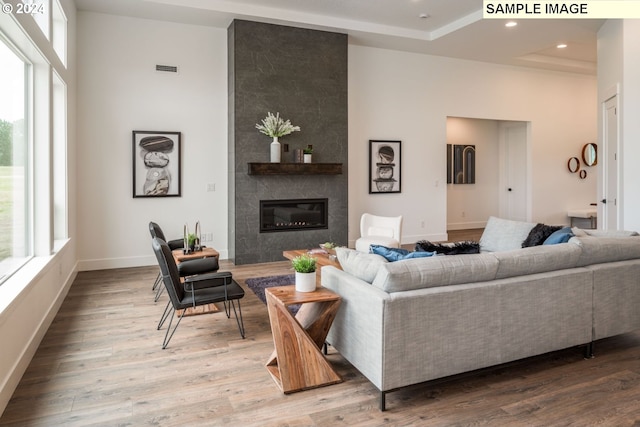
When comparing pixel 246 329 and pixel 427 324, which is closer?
pixel 427 324

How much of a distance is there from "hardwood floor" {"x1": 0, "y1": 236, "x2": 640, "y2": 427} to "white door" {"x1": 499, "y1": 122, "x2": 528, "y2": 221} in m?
6.89

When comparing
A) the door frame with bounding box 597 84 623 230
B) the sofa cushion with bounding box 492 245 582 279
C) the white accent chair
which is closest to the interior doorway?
the door frame with bounding box 597 84 623 230

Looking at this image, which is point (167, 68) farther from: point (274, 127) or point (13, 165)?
point (13, 165)

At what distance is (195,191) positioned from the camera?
255 inches

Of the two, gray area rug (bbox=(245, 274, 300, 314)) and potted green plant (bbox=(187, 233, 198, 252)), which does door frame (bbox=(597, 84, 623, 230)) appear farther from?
potted green plant (bbox=(187, 233, 198, 252))

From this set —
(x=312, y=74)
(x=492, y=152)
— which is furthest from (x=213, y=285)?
(x=492, y=152)

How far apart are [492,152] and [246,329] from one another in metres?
8.67

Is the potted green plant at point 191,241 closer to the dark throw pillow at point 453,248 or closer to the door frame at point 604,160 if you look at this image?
the dark throw pillow at point 453,248

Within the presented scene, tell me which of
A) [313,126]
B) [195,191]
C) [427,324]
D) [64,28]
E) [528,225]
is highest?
[64,28]

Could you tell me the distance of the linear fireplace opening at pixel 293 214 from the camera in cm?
655

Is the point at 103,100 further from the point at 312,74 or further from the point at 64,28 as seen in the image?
the point at 312,74

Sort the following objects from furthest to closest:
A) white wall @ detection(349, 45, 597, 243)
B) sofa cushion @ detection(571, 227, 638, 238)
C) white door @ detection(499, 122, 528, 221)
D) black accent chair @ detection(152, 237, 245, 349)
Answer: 1. white door @ detection(499, 122, 528, 221)
2. white wall @ detection(349, 45, 597, 243)
3. sofa cushion @ detection(571, 227, 638, 238)
4. black accent chair @ detection(152, 237, 245, 349)

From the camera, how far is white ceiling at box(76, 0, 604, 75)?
19.1 ft

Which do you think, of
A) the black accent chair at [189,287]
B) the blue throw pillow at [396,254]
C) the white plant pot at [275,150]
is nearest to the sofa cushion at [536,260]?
the blue throw pillow at [396,254]
